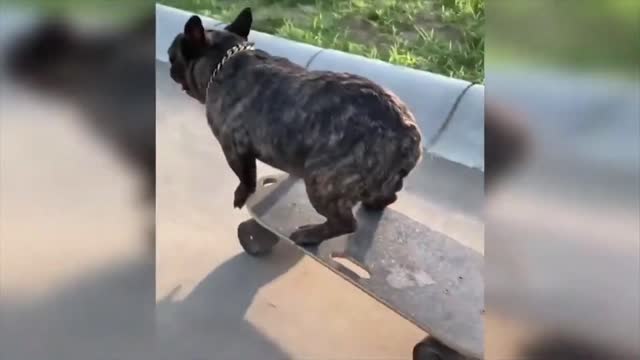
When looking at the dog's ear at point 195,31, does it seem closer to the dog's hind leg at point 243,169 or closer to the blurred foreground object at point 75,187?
the dog's hind leg at point 243,169

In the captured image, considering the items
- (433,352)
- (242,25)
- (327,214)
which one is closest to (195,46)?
(242,25)

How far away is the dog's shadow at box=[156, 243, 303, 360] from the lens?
138 cm

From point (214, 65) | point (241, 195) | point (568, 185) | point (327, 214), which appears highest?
point (568, 185)

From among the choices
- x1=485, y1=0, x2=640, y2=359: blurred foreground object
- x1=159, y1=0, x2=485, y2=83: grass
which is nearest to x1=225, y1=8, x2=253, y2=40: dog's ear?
x1=159, y1=0, x2=485, y2=83: grass

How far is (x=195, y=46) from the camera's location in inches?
59.5

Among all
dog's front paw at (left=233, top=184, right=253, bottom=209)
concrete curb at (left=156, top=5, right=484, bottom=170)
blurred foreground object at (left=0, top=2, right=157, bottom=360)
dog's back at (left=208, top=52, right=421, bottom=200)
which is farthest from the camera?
concrete curb at (left=156, top=5, right=484, bottom=170)

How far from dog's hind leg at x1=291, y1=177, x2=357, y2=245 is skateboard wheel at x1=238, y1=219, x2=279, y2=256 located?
0.19 metres

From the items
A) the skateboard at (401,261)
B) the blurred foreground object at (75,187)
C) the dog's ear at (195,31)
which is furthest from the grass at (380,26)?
the blurred foreground object at (75,187)

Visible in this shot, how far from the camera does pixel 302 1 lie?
2959 millimetres

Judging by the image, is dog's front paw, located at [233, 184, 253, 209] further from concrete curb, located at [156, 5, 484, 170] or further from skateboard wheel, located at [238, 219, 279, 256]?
concrete curb, located at [156, 5, 484, 170]

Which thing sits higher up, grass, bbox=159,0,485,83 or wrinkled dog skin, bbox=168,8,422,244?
wrinkled dog skin, bbox=168,8,422,244

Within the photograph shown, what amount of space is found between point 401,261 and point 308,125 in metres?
0.27

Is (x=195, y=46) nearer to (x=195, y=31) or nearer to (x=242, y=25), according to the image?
(x=195, y=31)

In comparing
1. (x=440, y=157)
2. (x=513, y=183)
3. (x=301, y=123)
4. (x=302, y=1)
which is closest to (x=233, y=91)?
(x=301, y=123)
